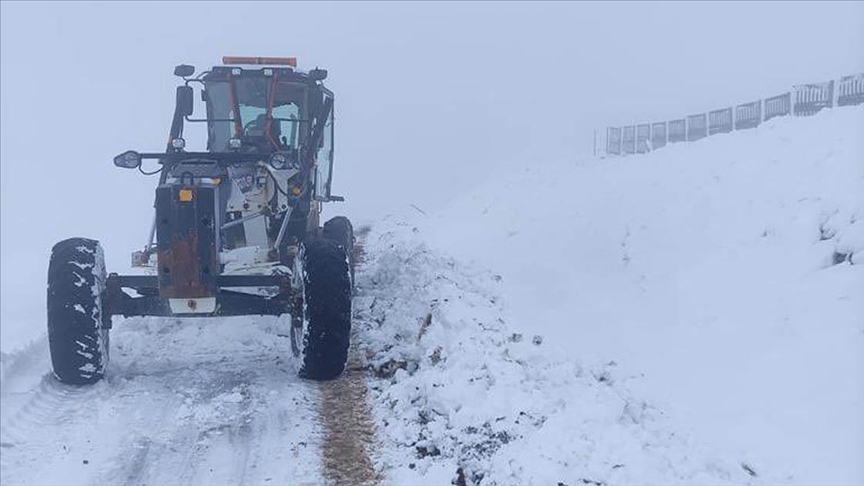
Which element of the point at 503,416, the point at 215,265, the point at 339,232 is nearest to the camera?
the point at 503,416

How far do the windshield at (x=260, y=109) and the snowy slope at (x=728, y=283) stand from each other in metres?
3.72

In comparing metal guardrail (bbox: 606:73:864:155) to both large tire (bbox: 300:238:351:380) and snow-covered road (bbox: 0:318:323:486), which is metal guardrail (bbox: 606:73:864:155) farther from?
snow-covered road (bbox: 0:318:323:486)

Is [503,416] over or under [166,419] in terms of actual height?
over

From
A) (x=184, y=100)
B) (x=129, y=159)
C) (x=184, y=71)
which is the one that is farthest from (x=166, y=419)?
(x=184, y=71)

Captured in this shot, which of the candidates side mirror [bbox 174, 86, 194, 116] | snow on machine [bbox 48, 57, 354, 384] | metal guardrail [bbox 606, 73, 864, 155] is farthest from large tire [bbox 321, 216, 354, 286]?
metal guardrail [bbox 606, 73, 864, 155]

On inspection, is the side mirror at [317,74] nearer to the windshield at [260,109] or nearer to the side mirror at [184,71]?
the windshield at [260,109]

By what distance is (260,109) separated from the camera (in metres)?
10.7

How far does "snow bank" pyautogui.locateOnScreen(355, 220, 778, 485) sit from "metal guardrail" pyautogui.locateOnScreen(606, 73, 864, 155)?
1645 centimetres

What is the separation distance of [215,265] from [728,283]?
259 inches

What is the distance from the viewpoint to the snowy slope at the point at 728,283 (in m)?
7.96

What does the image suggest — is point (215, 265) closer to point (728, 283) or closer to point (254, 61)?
point (254, 61)

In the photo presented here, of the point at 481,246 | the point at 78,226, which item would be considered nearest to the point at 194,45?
the point at 78,226

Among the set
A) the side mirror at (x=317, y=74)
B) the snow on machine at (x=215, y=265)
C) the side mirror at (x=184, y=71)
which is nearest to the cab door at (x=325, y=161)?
the side mirror at (x=317, y=74)

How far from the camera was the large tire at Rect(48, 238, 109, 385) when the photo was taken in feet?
26.7
